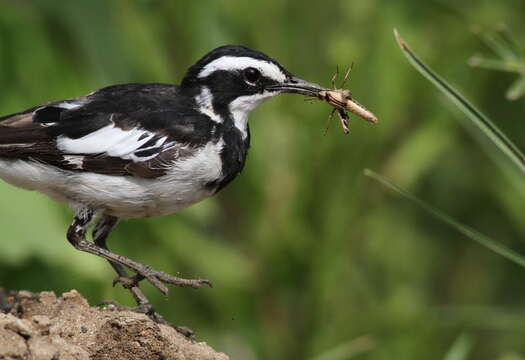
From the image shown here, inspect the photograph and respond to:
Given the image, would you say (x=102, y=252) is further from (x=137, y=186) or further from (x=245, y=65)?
(x=245, y=65)

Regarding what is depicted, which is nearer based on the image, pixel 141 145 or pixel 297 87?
pixel 141 145

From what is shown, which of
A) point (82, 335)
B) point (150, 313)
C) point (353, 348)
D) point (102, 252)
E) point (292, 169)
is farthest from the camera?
point (292, 169)

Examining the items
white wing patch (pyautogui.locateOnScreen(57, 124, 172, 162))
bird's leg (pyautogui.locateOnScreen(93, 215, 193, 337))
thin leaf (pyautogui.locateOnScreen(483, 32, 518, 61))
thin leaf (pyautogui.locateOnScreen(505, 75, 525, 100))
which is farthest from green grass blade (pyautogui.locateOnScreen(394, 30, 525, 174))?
bird's leg (pyautogui.locateOnScreen(93, 215, 193, 337))

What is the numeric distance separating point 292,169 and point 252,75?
76.0 inches

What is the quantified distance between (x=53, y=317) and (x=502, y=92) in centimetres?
444

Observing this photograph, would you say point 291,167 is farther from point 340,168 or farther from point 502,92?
point 502,92

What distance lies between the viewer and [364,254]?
284 inches

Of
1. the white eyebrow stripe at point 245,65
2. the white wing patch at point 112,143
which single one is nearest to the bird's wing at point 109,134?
the white wing patch at point 112,143

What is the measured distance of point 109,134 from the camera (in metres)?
4.95

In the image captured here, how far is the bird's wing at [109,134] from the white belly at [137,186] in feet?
0.14

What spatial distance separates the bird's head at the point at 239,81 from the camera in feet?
16.6

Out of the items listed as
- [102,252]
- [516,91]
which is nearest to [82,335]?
[102,252]

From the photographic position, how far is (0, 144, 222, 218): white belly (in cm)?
485

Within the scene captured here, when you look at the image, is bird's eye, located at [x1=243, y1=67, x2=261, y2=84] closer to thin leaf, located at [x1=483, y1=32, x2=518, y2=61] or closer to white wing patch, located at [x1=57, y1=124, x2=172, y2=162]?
white wing patch, located at [x1=57, y1=124, x2=172, y2=162]
